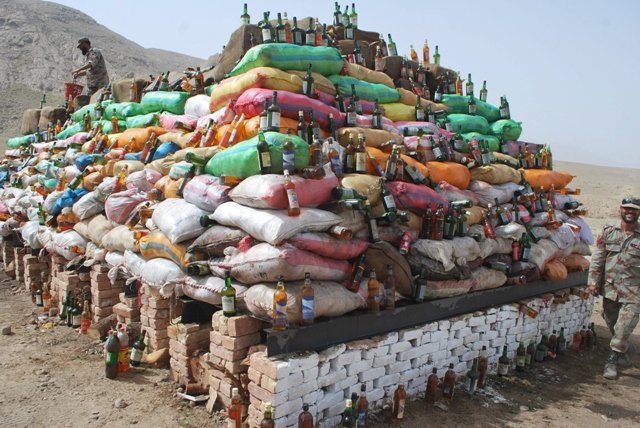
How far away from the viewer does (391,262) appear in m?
4.77

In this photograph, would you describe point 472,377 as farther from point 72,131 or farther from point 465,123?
point 72,131

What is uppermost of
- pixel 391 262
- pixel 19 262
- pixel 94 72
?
pixel 94 72

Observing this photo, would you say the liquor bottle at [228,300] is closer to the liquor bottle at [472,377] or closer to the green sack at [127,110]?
the liquor bottle at [472,377]

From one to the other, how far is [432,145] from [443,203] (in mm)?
1294

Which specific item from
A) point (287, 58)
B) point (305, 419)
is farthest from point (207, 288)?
point (287, 58)

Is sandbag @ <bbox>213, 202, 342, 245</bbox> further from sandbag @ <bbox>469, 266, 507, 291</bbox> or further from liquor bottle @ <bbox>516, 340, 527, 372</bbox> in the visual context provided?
liquor bottle @ <bbox>516, 340, 527, 372</bbox>

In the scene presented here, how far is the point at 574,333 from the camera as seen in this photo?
735 cm

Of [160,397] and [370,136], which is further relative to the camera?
[370,136]

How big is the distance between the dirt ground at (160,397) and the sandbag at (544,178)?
8.53 ft

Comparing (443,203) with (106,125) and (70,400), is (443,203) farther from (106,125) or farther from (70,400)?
(106,125)

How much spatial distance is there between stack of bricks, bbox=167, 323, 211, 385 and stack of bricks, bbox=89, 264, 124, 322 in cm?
194

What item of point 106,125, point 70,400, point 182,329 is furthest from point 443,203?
point 106,125

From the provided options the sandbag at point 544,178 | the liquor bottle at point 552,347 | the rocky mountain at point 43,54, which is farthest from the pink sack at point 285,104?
the rocky mountain at point 43,54

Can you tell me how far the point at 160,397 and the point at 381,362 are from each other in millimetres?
2180
